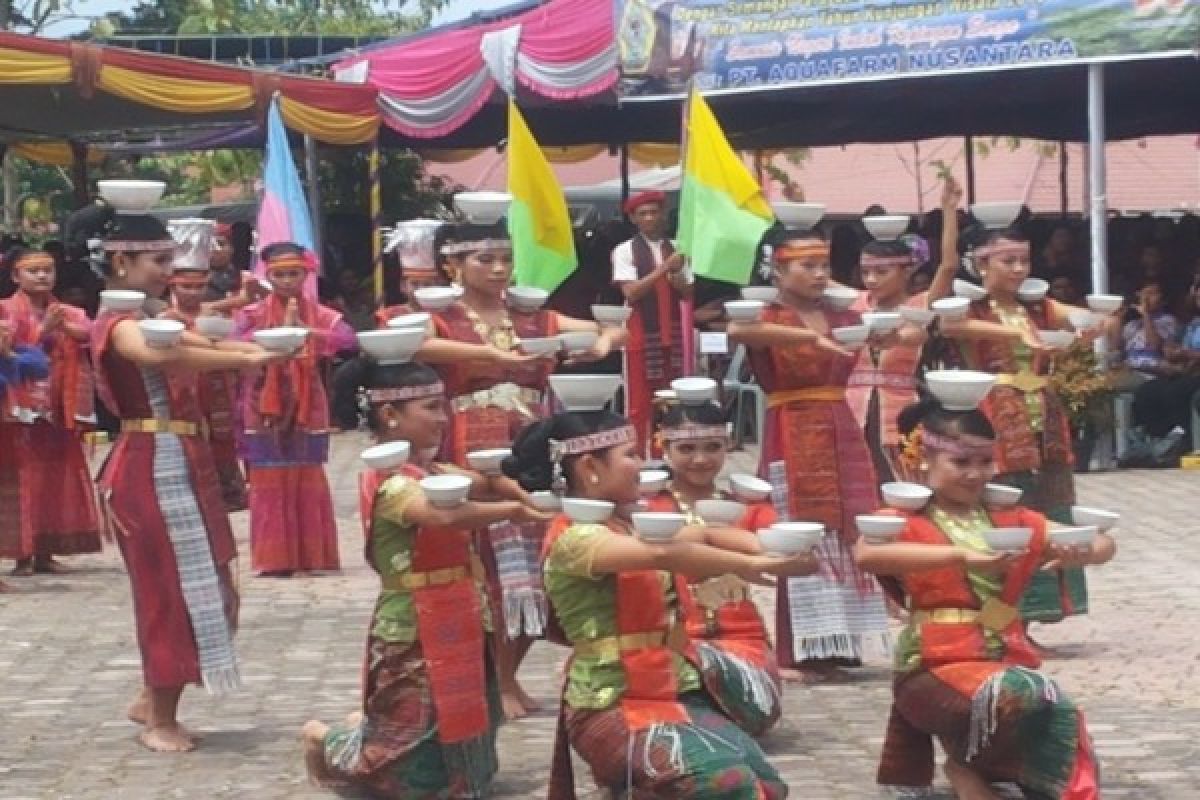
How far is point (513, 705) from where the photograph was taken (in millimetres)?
8547

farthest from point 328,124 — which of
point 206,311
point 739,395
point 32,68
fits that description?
point 206,311

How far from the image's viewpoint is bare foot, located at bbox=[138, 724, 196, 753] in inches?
316

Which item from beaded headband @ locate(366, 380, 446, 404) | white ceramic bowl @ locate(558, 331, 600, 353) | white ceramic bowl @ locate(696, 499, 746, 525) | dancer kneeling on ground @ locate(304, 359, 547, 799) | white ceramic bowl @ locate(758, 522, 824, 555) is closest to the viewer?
white ceramic bowl @ locate(758, 522, 824, 555)

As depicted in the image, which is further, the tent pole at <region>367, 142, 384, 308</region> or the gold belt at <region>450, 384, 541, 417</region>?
the tent pole at <region>367, 142, 384, 308</region>

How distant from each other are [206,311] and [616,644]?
5309mm

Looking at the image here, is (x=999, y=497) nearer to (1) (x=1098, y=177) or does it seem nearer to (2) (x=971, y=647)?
(2) (x=971, y=647)

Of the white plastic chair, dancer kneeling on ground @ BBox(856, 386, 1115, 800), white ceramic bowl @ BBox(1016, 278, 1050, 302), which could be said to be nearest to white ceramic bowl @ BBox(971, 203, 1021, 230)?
white ceramic bowl @ BBox(1016, 278, 1050, 302)

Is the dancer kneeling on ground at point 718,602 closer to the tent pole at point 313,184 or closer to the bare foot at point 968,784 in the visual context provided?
the bare foot at point 968,784

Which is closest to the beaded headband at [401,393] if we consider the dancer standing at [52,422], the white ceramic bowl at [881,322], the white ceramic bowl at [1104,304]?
the white ceramic bowl at [881,322]

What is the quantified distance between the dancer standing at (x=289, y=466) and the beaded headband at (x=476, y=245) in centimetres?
354

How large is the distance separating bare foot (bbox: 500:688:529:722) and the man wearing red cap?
6081 mm

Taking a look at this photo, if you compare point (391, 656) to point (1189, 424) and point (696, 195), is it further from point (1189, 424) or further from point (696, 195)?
point (1189, 424)

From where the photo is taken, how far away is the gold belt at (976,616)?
6.74 m

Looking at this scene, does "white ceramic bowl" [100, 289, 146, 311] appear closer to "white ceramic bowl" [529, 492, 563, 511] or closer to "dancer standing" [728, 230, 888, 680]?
"white ceramic bowl" [529, 492, 563, 511]
